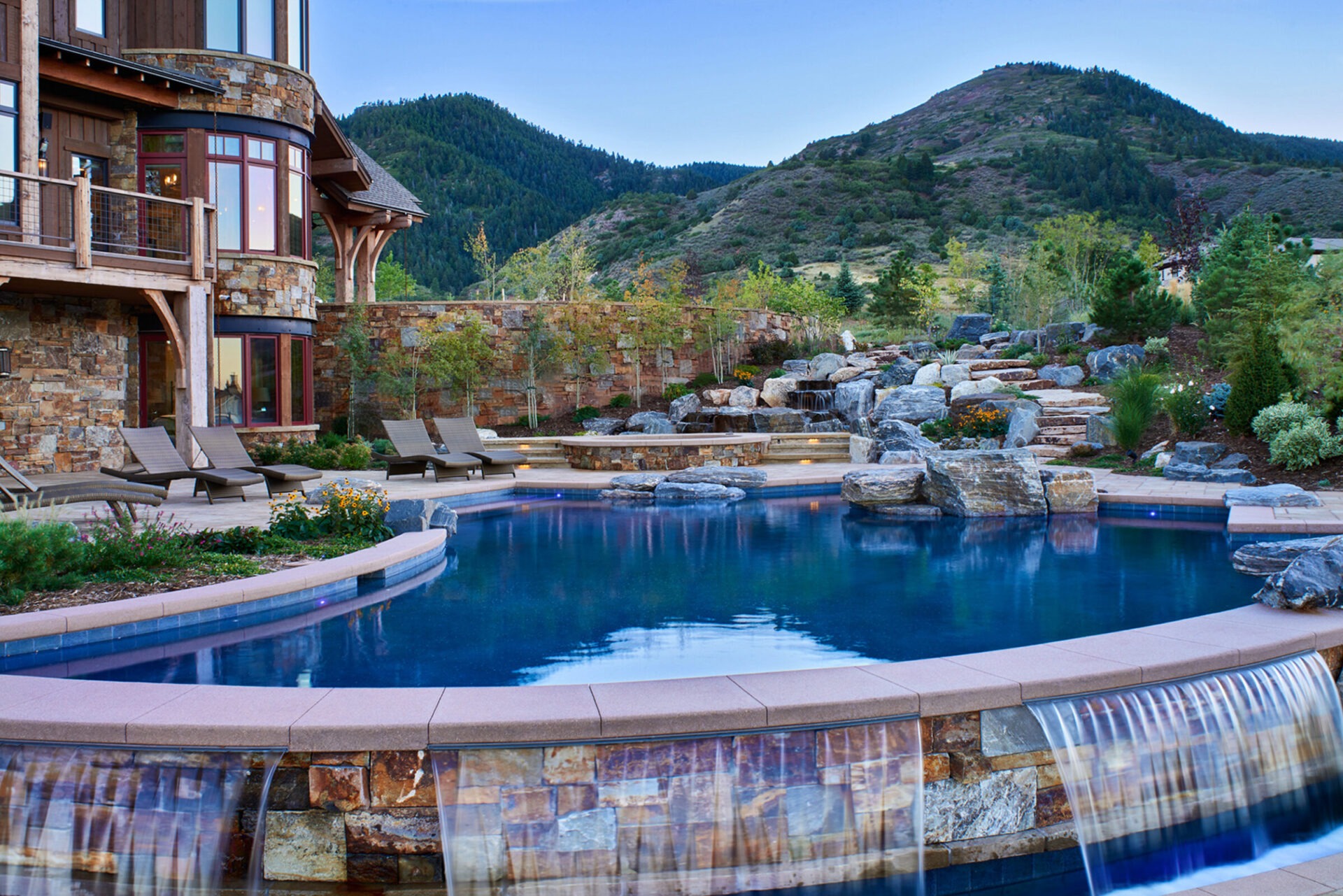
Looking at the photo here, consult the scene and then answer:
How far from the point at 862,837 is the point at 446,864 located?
1394mm

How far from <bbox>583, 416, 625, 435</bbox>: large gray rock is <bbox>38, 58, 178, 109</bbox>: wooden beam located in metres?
8.55

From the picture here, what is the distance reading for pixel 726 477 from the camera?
1165cm

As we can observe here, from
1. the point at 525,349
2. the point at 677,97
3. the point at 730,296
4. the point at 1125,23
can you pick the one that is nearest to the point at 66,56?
the point at 525,349

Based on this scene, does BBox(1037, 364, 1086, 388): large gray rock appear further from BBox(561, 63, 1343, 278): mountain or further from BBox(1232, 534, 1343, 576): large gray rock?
BBox(561, 63, 1343, 278): mountain

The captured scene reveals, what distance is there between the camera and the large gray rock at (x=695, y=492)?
36.6ft

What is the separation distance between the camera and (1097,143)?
52.3 meters

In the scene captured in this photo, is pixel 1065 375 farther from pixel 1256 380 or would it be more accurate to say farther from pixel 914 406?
pixel 1256 380

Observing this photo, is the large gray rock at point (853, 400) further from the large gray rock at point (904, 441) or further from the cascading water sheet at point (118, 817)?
the cascading water sheet at point (118, 817)

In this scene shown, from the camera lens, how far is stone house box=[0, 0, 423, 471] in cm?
1225

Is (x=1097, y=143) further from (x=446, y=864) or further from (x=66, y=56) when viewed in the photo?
(x=446, y=864)

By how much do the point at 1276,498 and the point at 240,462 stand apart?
1114 cm

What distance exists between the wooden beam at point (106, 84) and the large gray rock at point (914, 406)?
12197mm

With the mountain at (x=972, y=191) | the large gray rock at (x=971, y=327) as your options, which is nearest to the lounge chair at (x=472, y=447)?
the large gray rock at (x=971, y=327)

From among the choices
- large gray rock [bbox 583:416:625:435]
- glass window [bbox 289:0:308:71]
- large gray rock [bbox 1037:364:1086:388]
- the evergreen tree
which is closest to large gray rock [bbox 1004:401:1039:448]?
large gray rock [bbox 1037:364:1086:388]
